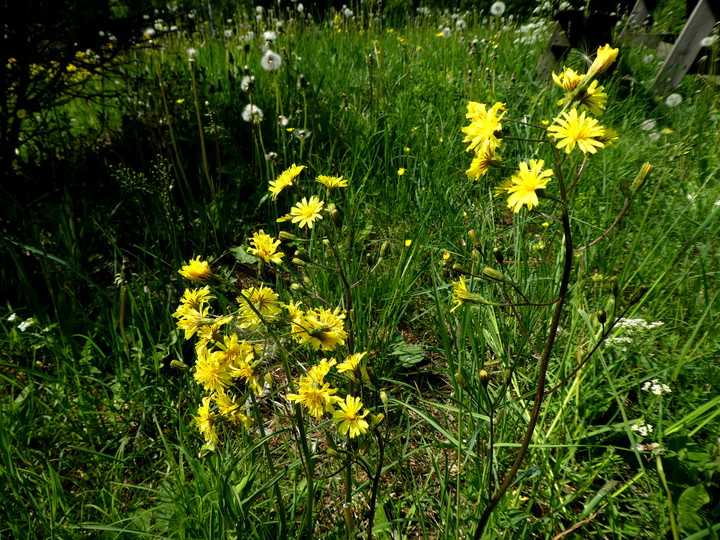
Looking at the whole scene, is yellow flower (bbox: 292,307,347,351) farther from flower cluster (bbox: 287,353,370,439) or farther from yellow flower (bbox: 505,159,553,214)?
yellow flower (bbox: 505,159,553,214)

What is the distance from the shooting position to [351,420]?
911 millimetres

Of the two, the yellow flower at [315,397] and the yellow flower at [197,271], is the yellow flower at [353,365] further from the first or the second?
the yellow flower at [197,271]

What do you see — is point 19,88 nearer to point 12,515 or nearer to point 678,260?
point 12,515

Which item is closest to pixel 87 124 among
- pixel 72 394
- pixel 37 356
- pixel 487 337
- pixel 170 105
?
pixel 170 105

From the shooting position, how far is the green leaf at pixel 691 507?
1.03 m

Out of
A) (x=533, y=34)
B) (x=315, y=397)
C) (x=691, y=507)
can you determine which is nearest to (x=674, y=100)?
(x=533, y=34)

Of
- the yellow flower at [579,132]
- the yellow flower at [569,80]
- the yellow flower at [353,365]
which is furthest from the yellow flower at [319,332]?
the yellow flower at [569,80]

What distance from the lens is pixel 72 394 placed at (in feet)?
5.15

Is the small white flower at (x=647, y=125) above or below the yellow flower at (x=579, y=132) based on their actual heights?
below

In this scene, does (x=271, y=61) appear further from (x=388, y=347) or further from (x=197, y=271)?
(x=197, y=271)

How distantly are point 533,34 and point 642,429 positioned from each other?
473 cm

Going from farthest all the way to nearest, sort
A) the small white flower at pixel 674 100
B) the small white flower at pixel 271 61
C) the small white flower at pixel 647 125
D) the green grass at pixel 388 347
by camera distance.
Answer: the small white flower at pixel 674 100 → the small white flower at pixel 647 125 → the small white flower at pixel 271 61 → the green grass at pixel 388 347

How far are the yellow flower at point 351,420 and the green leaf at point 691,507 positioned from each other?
0.82 meters

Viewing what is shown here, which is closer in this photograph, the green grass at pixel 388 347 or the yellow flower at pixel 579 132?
the yellow flower at pixel 579 132
